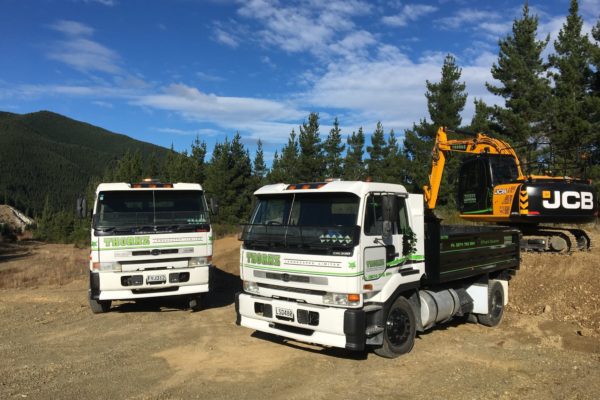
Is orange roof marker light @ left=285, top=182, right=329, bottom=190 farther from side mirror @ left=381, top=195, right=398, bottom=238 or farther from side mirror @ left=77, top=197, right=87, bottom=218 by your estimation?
side mirror @ left=77, top=197, right=87, bottom=218

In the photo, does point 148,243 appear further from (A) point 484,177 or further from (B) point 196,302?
(A) point 484,177

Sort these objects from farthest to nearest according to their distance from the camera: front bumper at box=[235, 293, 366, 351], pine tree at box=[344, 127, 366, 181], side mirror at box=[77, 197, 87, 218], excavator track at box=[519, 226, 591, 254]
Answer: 1. pine tree at box=[344, 127, 366, 181]
2. excavator track at box=[519, 226, 591, 254]
3. side mirror at box=[77, 197, 87, 218]
4. front bumper at box=[235, 293, 366, 351]

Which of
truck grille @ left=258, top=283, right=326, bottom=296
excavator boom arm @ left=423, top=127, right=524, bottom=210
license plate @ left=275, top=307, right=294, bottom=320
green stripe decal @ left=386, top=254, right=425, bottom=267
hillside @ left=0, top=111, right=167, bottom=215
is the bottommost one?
license plate @ left=275, top=307, right=294, bottom=320

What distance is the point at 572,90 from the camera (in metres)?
25.3

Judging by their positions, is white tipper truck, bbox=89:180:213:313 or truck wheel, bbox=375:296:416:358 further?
white tipper truck, bbox=89:180:213:313

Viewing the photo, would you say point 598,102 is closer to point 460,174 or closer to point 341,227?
point 460,174

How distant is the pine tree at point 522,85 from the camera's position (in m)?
26.4

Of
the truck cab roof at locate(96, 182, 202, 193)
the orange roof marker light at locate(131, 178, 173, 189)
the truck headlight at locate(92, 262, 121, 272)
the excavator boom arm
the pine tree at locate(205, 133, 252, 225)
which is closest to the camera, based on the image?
the truck headlight at locate(92, 262, 121, 272)

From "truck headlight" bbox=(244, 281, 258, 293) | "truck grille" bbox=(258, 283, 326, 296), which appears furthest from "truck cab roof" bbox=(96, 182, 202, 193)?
"truck grille" bbox=(258, 283, 326, 296)

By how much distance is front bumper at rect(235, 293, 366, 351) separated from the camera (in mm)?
5883

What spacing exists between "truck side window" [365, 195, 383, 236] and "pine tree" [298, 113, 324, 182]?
98.5 ft

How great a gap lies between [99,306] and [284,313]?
523cm

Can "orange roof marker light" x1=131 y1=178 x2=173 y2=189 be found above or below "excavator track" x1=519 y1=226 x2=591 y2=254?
above

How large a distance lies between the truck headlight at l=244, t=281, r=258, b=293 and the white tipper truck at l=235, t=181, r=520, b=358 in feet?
0.05
